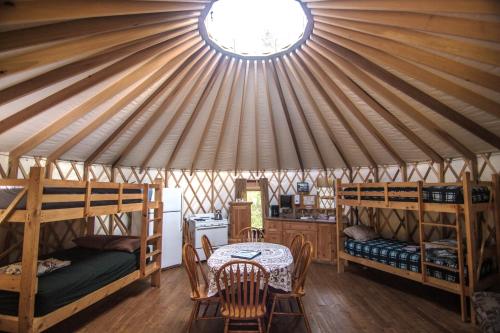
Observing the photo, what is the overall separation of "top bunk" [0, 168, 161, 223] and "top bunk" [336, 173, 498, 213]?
3.71 meters

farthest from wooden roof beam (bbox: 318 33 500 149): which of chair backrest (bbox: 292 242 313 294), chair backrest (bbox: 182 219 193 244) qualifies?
chair backrest (bbox: 182 219 193 244)

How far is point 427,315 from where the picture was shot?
3006mm

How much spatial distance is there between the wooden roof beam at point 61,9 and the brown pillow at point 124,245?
2878 mm

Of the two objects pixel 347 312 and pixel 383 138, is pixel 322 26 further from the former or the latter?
pixel 347 312

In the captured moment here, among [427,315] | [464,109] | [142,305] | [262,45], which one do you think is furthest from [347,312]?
[262,45]

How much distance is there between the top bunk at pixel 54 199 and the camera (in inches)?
88.1

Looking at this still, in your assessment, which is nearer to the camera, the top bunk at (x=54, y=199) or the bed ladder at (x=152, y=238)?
the top bunk at (x=54, y=199)

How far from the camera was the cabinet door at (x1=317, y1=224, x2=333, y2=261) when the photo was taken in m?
5.06

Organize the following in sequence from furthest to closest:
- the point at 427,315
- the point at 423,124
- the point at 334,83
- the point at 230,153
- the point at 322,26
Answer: the point at 230,153
the point at 423,124
the point at 334,83
the point at 427,315
the point at 322,26

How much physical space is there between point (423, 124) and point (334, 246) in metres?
2.69

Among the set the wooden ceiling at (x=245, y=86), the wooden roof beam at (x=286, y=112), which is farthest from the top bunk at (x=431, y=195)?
the wooden roof beam at (x=286, y=112)

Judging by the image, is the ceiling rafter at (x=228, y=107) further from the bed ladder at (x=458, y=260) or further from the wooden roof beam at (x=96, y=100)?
the bed ladder at (x=458, y=260)

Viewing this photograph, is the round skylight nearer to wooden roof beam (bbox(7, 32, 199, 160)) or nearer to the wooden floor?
wooden roof beam (bbox(7, 32, 199, 160))

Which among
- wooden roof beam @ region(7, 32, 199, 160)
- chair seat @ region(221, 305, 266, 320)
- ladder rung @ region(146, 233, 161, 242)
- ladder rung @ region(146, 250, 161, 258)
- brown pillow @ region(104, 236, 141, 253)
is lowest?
chair seat @ region(221, 305, 266, 320)
